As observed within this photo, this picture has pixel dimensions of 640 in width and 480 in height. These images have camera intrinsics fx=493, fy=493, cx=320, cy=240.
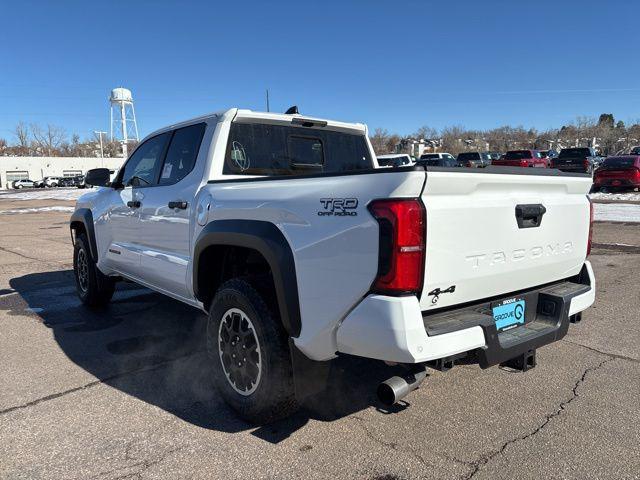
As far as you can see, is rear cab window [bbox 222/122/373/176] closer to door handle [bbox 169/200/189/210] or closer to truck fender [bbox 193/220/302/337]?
door handle [bbox 169/200/189/210]

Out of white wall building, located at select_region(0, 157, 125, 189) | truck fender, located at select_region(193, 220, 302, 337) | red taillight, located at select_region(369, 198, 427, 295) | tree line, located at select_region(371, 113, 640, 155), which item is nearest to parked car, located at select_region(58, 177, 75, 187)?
white wall building, located at select_region(0, 157, 125, 189)

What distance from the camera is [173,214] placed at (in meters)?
3.93

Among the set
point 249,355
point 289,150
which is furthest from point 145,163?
point 249,355

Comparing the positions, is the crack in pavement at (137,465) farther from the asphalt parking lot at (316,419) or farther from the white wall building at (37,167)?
the white wall building at (37,167)

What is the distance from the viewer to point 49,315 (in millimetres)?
5648

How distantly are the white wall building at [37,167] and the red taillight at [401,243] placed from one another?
263 feet

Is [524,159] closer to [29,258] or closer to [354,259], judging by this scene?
[29,258]

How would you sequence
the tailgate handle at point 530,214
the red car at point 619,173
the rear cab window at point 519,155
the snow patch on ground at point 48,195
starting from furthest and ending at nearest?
the snow patch on ground at point 48,195, the rear cab window at point 519,155, the red car at point 619,173, the tailgate handle at point 530,214

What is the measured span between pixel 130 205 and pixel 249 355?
2308 millimetres

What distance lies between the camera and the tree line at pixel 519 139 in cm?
8375

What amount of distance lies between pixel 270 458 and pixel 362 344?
93cm

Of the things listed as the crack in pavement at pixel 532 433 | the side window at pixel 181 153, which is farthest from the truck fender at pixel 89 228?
the crack in pavement at pixel 532 433

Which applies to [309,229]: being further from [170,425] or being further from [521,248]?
[170,425]

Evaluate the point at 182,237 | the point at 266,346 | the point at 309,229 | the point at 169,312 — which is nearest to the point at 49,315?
the point at 169,312
